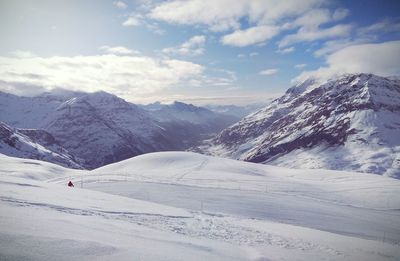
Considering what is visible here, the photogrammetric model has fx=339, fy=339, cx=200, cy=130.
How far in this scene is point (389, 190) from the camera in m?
46.0

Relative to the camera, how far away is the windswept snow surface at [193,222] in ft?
37.5

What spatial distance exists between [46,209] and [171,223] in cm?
669

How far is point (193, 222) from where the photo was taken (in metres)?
20.9

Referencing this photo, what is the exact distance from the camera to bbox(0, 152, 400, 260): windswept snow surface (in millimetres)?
11440

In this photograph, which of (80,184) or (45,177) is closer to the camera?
Result: (80,184)

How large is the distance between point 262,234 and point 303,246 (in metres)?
2.49

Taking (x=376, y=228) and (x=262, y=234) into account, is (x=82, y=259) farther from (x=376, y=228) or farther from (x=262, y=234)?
(x=376, y=228)

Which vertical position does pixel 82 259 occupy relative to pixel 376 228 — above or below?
above

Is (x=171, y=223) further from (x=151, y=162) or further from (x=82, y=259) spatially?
(x=151, y=162)

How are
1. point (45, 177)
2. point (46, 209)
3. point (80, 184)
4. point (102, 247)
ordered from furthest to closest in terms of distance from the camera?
1. point (45, 177)
2. point (80, 184)
3. point (46, 209)
4. point (102, 247)

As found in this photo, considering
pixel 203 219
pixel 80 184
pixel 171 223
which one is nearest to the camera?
pixel 171 223

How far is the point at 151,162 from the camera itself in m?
62.6

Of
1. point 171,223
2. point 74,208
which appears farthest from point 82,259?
point 171,223

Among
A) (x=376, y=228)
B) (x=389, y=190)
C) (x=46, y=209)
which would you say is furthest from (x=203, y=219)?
(x=389, y=190)
